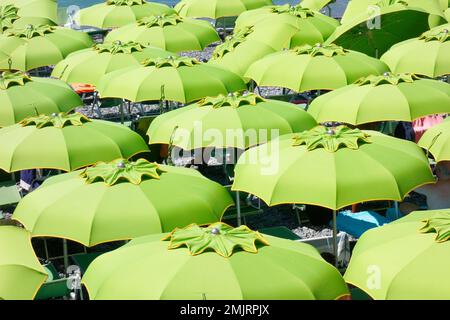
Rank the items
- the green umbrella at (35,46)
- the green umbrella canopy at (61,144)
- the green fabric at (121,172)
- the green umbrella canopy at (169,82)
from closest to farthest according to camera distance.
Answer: the green fabric at (121,172), the green umbrella canopy at (61,144), the green umbrella canopy at (169,82), the green umbrella at (35,46)

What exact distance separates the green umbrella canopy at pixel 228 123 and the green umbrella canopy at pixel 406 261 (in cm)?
314

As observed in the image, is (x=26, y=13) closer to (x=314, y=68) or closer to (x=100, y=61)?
(x=100, y=61)

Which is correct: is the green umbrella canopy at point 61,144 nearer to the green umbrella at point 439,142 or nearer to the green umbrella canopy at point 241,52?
the green umbrella at point 439,142

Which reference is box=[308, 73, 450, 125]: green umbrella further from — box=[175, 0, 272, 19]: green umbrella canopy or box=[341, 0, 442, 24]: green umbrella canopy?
box=[175, 0, 272, 19]: green umbrella canopy

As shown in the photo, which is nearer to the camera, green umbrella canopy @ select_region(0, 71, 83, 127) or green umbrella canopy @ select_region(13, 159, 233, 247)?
green umbrella canopy @ select_region(13, 159, 233, 247)

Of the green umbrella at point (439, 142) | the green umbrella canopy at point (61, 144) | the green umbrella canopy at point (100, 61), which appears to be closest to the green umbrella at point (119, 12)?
the green umbrella canopy at point (100, 61)

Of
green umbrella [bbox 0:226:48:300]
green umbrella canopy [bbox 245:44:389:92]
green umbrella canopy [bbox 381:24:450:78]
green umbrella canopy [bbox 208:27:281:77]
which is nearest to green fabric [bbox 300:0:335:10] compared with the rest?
green umbrella canopy [bbox 208:27:281:77]

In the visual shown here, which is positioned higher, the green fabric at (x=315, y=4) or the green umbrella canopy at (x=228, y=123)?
the green umbrella canopy at (x=228, y=123)

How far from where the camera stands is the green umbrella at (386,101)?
11305 millimetres

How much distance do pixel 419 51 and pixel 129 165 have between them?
637 centimetres

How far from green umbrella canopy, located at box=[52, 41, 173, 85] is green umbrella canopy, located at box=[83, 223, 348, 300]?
698 cm

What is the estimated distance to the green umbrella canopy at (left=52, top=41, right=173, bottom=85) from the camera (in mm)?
13977

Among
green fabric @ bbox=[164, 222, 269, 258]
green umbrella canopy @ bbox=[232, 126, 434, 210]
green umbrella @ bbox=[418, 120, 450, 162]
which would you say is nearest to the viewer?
green fabric @ bbox=[164, 222, 269, 258]

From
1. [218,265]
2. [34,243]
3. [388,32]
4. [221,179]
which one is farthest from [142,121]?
[218,265]
